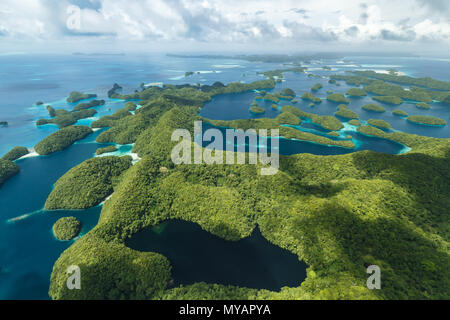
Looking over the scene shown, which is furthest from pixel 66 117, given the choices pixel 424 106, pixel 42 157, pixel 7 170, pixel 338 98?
pixel 424 106

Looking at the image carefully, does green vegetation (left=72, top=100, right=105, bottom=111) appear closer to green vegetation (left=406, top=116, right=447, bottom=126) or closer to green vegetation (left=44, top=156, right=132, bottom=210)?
green vegetation (left=44, top=156, right=132, bottom=210)

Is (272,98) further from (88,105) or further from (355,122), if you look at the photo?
(88,105)

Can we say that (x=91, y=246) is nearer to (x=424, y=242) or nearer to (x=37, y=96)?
(x=424, y=242)

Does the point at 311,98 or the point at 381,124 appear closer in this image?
the point at 381,124

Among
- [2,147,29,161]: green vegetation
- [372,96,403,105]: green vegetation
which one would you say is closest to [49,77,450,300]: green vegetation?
[2,147,29,161]: green vegetation

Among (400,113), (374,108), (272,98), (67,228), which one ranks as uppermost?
(272,98)
